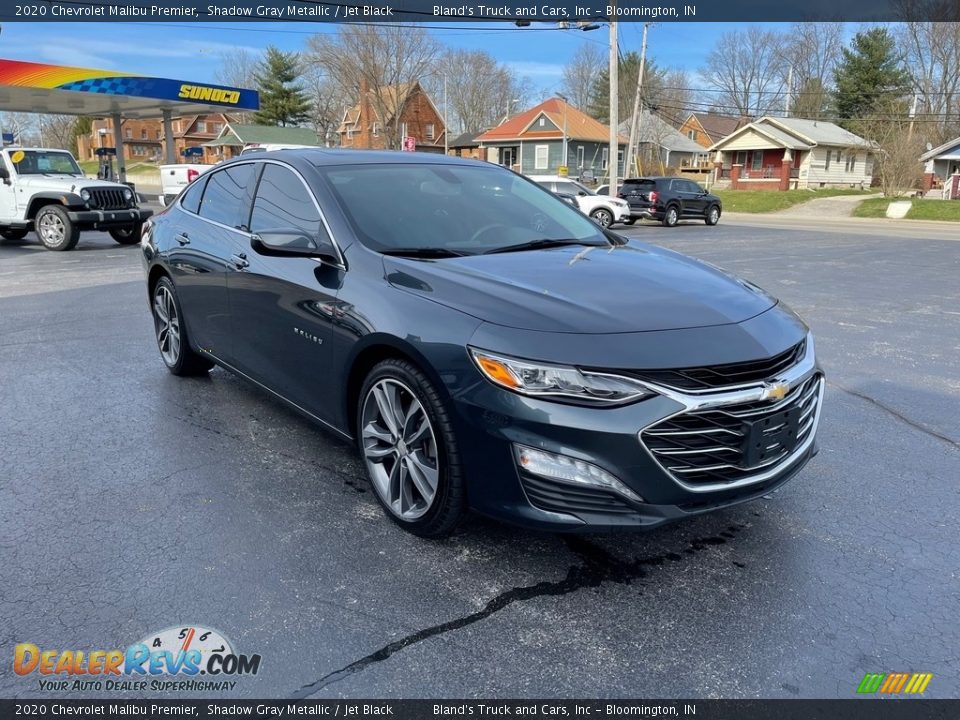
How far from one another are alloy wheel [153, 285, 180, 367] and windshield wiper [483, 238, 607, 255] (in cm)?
286

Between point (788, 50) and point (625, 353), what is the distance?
7970 cm

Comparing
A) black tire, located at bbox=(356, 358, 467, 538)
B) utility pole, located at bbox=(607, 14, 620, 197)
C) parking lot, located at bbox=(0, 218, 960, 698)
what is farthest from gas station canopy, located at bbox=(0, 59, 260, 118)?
black tire, located at bbox=(356, 358, 467, 538)

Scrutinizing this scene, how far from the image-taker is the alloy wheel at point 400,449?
3.06m

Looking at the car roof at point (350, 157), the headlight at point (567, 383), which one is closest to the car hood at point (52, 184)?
the car roof at point (350, 157)

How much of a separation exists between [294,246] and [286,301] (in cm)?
38

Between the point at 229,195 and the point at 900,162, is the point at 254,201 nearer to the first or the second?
the point at 229,195

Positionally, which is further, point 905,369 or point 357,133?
point 357,133

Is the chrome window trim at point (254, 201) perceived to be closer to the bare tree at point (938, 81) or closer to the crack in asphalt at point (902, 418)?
the crack in asphalt at point (902, 418)

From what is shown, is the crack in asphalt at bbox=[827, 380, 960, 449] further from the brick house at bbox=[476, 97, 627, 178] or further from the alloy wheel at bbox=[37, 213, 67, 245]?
the brick house at bbox=[476, 97, 627, 178]

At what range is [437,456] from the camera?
297 centimetres

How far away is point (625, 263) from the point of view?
143 inches

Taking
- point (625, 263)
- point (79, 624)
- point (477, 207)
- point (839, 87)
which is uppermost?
point (839, 87)

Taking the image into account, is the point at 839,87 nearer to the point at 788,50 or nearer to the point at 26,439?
the point at 788,50

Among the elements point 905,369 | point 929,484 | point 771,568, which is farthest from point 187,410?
point 905,369
